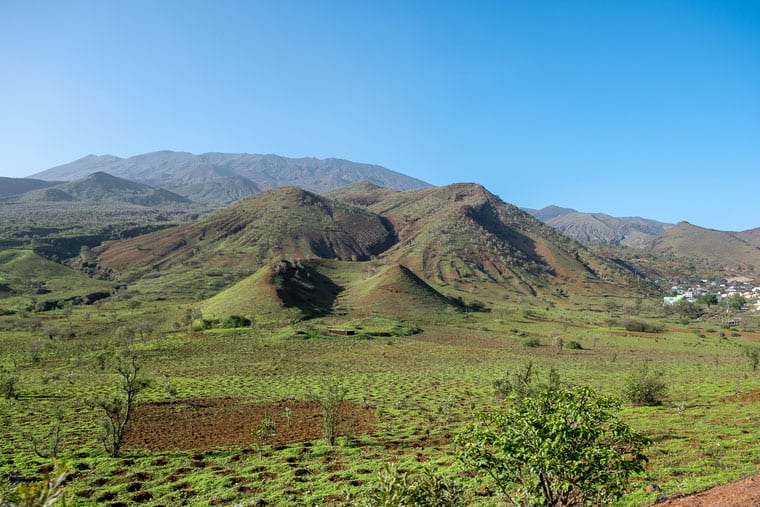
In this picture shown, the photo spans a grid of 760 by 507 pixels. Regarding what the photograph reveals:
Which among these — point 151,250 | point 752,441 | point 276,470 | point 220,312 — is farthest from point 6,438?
point 151,250

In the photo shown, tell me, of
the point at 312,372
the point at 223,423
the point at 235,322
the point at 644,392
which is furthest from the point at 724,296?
the point at 223,423

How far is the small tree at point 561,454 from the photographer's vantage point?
6.88 m

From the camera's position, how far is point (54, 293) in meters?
117

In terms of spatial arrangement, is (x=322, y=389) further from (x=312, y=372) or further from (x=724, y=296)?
(x=724, y=296)

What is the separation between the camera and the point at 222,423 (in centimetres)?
2320

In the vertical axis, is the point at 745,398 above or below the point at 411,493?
below

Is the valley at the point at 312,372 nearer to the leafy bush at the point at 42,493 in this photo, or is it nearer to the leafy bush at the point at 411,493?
the leafy bush at the point at 411,493

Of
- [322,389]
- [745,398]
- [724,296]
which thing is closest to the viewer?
[745,398]

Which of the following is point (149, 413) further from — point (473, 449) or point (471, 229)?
point (471, 229)

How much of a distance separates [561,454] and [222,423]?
2069cm

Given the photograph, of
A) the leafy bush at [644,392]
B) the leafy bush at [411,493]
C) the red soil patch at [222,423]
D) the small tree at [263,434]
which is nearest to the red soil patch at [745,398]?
the leafy bush at [644,392]

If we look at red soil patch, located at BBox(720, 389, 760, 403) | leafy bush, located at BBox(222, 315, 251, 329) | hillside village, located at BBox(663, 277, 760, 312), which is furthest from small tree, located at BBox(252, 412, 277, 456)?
hillside village, located at BBox(663, 277, 760, 312)

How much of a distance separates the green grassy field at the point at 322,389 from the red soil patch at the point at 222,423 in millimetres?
224

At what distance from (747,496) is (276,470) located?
44.5 ft
